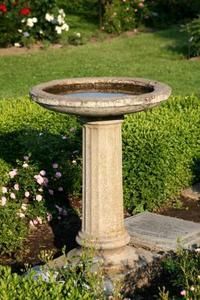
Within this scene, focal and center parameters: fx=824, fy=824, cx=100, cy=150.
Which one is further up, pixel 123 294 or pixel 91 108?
pixel 91 108

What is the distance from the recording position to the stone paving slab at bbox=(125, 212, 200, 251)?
587 centimetres

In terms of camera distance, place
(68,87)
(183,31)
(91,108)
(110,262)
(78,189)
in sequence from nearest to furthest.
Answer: (91,108) < (110,262) < (68,87) < (78,189) < (183,31)

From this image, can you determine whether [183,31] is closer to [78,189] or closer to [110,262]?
[78,189]

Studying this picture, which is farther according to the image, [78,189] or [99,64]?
[99,64]

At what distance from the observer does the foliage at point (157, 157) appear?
704 centimetres

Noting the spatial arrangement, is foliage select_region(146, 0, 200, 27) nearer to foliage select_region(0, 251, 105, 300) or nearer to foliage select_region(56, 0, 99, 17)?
foliage select_region(56, 0, 99, 17)

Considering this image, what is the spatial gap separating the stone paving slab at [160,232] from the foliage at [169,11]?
46.3ft

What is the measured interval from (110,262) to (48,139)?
2.33 meters

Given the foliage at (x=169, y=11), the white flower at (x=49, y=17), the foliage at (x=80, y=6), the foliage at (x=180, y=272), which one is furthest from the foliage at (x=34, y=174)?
the foliage at (x=80, y=6)

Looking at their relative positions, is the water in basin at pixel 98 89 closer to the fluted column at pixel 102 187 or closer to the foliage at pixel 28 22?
the fluted column at pixel 102 187

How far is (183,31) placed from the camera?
18.7 meters

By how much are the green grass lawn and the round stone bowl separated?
6.19m

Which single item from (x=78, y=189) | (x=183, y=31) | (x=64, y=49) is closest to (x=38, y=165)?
(x=78, y=189)

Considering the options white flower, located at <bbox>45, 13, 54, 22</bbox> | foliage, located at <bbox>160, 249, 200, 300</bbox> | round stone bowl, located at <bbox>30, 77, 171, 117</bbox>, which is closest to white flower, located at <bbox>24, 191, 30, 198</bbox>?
round stone bowl, located at <bbox>30, 77, 171, 117</bbox>
